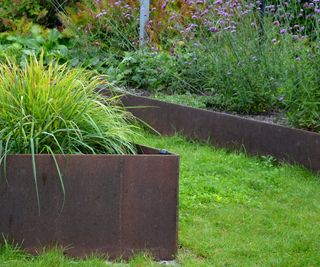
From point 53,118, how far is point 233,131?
141 inches

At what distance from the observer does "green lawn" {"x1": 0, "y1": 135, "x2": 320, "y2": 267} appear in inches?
185

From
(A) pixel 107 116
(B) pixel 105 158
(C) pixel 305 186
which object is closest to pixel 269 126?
(C) pixel 305 186

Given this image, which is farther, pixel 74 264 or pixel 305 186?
pixel 305 186

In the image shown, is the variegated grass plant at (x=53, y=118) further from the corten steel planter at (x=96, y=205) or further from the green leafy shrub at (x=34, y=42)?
the green leafy shrub at (x=34, y=42)

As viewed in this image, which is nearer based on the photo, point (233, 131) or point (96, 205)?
point (96, 205)

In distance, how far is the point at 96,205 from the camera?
14.9 feet

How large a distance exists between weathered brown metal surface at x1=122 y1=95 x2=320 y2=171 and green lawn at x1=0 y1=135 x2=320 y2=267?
0.52 ft

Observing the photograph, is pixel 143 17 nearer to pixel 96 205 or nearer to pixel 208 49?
pixel 208 49

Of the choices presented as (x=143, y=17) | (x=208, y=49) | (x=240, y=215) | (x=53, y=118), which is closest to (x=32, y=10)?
(x=143, y=17)

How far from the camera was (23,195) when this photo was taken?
175 inches

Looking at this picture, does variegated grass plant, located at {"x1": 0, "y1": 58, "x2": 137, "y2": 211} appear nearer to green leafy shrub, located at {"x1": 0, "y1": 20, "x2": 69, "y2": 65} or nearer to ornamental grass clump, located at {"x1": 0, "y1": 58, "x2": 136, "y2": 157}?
ornamental grass clump, located at {"x1": 0, "y1": 58, "x2": 136, "y2": 157}

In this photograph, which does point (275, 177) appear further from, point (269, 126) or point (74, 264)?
point (74, 264)

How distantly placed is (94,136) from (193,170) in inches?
89.1

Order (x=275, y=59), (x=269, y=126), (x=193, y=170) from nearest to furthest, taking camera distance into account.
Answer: (x=193, y=170), (x=269, y=126), (x=275, y=59)
